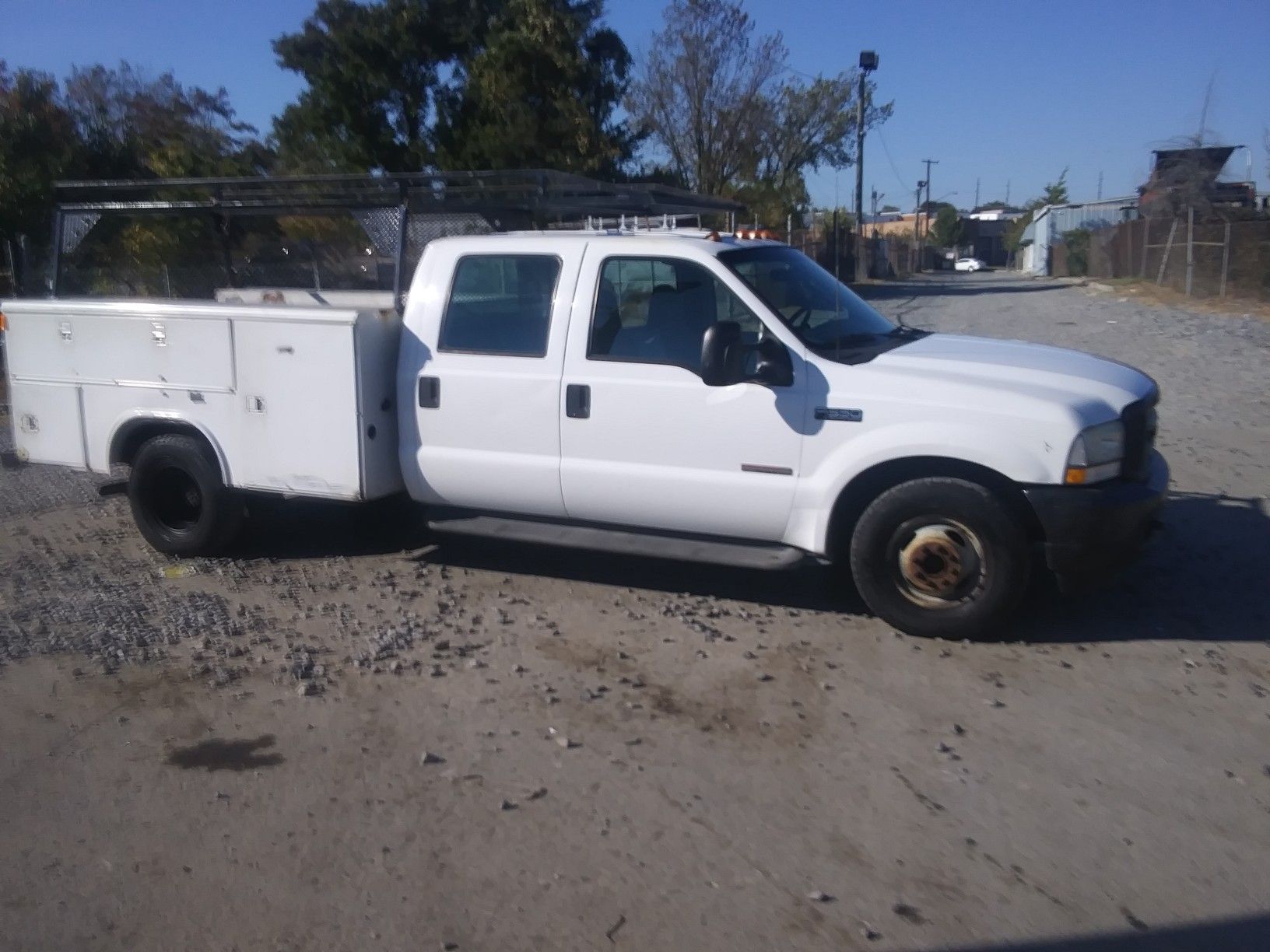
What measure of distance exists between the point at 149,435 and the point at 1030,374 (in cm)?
525

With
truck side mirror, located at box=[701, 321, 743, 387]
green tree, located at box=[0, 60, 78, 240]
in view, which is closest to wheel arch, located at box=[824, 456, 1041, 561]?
truck side mirror, located at box=[701, 321, 743, 387]

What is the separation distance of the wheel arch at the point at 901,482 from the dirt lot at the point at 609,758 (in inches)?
20.6

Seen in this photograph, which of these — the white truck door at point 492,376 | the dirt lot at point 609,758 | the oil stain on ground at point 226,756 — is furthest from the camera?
the white truck door at point 492,376

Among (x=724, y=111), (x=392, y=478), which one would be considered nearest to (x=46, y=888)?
(x=392, y=478)

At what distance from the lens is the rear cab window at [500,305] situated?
6.38 meters

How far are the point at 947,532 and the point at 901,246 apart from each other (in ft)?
191

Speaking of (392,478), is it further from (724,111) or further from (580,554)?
(724,111)

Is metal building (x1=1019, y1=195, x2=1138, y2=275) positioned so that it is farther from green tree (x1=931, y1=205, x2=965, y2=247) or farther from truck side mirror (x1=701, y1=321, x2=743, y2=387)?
truck side mirror (x1=701, y1=321, x2=743, y2=387)

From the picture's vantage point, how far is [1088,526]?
17.4ft

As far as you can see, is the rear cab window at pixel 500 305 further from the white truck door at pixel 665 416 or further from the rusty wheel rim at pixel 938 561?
the rusty wheel rim at pixel 938 561

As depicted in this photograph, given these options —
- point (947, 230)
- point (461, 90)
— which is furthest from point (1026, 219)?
point (461, 90)

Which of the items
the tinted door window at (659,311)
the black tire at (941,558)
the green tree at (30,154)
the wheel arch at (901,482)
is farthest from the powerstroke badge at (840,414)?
the green tree at (30,154)

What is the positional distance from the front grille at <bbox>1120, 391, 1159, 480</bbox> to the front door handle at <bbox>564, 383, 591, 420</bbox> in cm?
264

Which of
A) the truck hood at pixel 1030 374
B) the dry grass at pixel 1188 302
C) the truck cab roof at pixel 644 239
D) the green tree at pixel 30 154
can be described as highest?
the green tree at pixel 30 154
